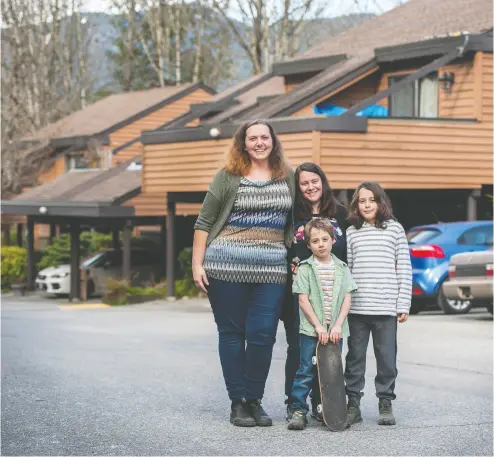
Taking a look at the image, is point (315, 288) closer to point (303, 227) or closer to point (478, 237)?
point (303, 227)

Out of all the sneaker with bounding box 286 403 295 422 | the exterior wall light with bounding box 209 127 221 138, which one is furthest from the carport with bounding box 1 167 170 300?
the sneaker with bounding box 286 403 295 422

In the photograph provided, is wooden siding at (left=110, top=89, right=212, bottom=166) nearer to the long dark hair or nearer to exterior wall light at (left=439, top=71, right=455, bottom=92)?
exterior wall light at (left=439, top=71, right=455, bottom=92)

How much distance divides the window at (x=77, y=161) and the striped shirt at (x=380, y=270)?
38293 millimetres

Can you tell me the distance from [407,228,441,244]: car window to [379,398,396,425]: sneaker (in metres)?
12.2

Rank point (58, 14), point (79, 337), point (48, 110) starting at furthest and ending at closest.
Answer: point (58, 14), point (48, 110), point (79, 337)

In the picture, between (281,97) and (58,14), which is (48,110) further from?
(281,97)

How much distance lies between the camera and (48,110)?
59000 mm

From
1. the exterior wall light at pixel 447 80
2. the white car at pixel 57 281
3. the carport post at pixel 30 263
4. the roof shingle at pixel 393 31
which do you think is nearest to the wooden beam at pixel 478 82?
the exterior wall light at pixel 447 80

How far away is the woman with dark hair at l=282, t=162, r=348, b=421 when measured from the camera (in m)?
7.77

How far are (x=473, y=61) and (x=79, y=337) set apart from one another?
1310 centimetres

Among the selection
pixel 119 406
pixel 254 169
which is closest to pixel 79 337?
pixel 119 406

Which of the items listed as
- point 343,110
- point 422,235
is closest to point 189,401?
point 422,235

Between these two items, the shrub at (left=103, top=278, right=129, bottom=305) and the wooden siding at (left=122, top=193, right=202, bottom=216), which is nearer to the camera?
the shrub at (left=103, top=278, right=129, bottom=305)

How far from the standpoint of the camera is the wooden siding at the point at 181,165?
2709cm
